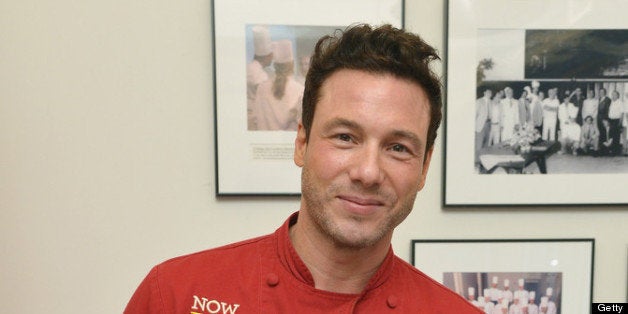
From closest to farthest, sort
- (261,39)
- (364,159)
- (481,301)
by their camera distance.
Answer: (364,159)
(261,39)
(481,301)

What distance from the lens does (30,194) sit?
1472mm

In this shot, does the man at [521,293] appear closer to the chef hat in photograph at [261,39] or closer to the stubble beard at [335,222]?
the stubble beard at [335,222]

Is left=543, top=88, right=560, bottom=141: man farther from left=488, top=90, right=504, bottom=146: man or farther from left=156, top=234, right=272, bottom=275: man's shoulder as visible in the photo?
left=156, top=234, right=272, bottom=275: man's shoulder

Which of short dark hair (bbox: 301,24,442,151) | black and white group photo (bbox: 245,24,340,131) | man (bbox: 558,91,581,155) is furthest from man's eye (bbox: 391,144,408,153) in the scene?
man (bbox: 558,91,581,155)

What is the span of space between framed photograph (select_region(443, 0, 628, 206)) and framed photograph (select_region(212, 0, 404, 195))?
0.89 feet

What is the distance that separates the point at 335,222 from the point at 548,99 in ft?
2.93

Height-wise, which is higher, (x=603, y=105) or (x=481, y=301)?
(x=603, y=105)

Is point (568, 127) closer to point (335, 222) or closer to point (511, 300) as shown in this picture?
point (511, 300)

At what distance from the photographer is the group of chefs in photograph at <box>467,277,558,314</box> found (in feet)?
5.11

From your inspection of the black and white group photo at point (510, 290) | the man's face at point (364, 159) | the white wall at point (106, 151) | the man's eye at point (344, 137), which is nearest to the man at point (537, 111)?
the white wall at point (106, 151)

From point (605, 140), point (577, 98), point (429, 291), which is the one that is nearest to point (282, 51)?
point (429, 291)

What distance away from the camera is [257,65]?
1.47 meters

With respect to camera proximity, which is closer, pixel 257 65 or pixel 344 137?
pixel 344 137

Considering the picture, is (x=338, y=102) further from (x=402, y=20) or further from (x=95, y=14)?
(x=95, y=14)
